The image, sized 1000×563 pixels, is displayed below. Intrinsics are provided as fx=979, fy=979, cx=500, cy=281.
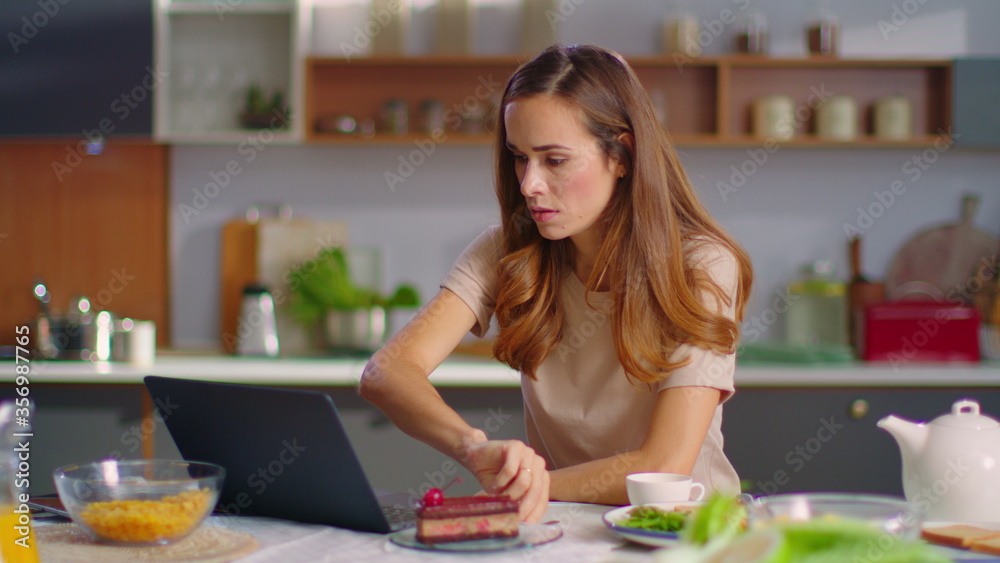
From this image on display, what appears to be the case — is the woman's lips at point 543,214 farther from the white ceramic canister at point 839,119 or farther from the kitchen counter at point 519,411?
the white ceramic canister at point 839,119

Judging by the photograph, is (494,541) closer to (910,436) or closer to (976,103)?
(910,436)

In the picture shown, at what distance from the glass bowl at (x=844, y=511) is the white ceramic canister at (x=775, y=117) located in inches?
103

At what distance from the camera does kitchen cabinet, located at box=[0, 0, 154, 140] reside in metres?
3.01

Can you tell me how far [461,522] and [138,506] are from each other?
334mm

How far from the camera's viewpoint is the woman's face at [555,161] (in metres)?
1.50

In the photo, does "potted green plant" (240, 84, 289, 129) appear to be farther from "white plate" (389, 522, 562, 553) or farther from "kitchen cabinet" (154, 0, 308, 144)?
"white plate" (389, 522, 562, 553)

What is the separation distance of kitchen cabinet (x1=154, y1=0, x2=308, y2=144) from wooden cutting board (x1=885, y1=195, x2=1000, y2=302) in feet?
6.90

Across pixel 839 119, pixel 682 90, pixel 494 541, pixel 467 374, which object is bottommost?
pixel 467 374

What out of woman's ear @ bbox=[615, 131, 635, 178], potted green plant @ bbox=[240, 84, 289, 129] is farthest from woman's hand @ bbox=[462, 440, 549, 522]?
potted green plant @ bbox=[240, 84, 289, 129]

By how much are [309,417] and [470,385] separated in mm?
1703

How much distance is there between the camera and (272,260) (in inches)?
129

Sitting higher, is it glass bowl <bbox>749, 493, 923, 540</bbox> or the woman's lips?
the woman's lips

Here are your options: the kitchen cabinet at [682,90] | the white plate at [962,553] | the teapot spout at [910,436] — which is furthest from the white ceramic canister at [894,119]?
the white plate at [962,553]

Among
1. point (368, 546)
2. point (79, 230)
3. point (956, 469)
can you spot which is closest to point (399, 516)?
point (368, 546)
